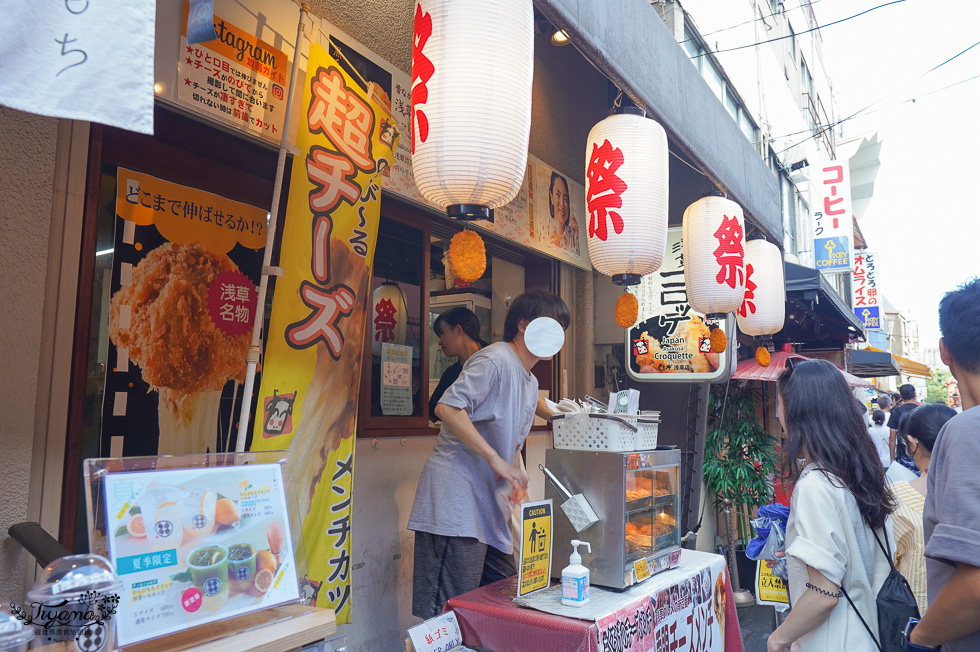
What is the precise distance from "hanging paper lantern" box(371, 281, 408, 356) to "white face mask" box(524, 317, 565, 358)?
151 cm

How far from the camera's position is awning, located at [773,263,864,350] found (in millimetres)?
9594

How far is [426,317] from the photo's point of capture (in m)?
5.17

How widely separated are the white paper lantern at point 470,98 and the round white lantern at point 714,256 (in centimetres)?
312

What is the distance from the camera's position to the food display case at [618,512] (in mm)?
3113

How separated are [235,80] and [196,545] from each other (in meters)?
2.57

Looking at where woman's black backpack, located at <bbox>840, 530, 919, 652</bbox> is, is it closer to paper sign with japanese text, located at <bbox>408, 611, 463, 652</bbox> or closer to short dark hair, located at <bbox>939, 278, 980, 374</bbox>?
short dark hair, located at <bbox>939, 278, 980, 374</bbox>

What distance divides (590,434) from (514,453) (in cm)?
59

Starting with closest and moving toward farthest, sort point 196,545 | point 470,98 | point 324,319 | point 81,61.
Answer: point 81,61
point 196,545
point 470,98
point 324,319

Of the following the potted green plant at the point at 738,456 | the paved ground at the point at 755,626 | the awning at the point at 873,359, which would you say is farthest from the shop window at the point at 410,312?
the awning at the point at 873,359

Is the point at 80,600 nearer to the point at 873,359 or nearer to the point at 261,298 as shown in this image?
the point at 261,298

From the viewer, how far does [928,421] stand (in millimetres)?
4227

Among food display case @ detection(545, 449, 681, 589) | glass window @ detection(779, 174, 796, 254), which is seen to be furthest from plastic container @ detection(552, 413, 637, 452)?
glass window @ detection(779, 174, 796, 254)

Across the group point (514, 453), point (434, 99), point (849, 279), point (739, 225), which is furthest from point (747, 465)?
point (849, 279)

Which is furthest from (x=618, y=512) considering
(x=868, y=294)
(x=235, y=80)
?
(x=868, y=294)
